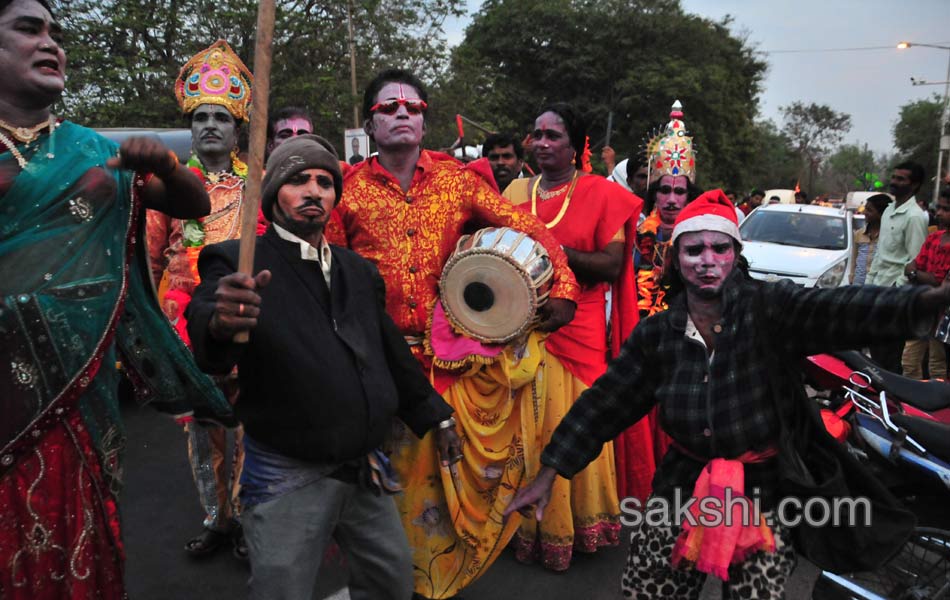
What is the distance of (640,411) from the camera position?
277cm

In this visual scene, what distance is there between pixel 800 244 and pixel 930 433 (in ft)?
27.5

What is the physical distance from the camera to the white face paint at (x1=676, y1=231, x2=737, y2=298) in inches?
99.8

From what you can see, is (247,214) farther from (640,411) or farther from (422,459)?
(422,459)

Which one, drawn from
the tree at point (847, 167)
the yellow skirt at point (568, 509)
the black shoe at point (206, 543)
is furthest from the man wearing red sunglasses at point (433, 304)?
the tree at point (847, 167)

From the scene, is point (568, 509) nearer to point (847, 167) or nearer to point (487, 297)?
point (487, 297)

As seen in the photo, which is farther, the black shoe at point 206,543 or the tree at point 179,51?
the tree at point 179,51

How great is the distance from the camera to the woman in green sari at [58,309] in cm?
196

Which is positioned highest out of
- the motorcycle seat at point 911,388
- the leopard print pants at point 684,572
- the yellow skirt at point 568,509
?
the motorcycle seat at point 911,388

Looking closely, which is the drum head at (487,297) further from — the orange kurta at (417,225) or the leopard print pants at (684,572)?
the leopard print pants at (684,572)

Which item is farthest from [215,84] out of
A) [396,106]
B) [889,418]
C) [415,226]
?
[889,418]

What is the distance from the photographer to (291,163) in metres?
2.44

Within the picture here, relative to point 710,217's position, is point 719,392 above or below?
below

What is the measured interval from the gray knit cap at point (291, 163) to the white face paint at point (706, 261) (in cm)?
128

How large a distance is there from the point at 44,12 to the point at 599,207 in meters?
→ 2.80
